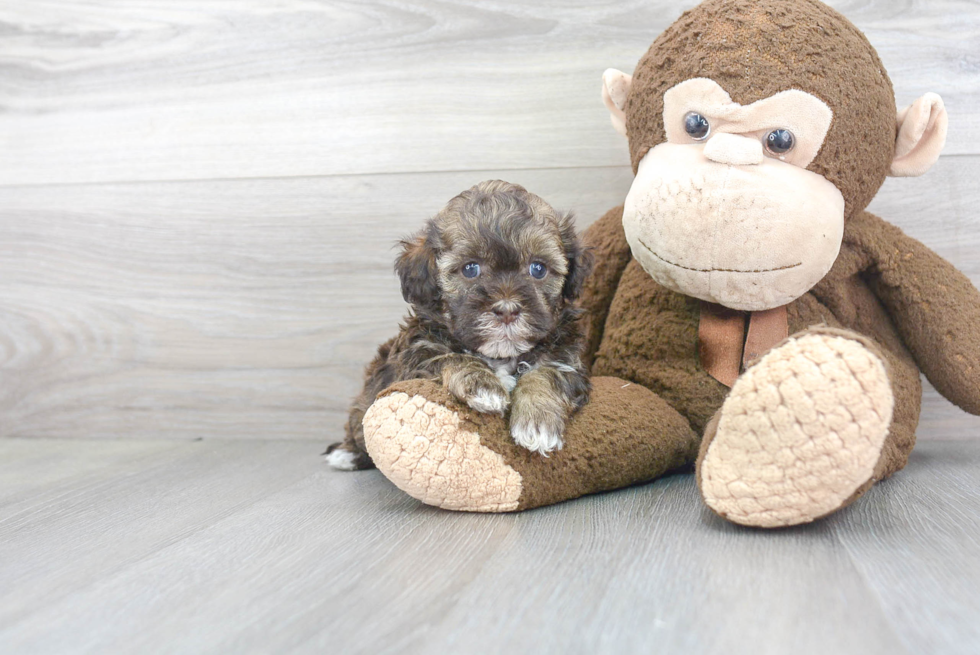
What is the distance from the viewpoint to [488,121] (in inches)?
86.2

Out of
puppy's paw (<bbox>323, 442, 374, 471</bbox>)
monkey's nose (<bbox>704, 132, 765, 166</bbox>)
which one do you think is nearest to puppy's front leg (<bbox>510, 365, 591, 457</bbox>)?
monkey's nose (<bbox>704, 132, 765, 166</bbox>)

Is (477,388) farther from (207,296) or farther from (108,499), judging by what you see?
(207,296)

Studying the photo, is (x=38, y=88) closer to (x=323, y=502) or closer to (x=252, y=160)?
(x=252, y=160)

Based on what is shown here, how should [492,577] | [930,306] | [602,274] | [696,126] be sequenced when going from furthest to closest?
[602,274]
[930,306]
[696,126]
[492,577]

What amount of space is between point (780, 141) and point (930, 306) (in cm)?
52

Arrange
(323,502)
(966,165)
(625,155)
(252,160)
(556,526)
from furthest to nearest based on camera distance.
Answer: (252,160) < (625,155) < (966,165) < (323,502) < (556,526)

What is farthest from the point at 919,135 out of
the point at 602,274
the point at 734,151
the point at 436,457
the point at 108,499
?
the point at 108,499

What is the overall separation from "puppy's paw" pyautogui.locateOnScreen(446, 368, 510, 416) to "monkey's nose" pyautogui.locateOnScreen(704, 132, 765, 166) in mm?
574

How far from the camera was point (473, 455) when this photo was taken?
1369 mm

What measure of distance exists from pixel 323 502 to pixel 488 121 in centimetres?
116

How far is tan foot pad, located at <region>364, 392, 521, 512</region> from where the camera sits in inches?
53.6

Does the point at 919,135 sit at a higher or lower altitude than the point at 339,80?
lower

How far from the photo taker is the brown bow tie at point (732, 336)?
5.32 feet

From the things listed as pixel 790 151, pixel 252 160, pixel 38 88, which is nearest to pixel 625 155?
pixel 790 151
